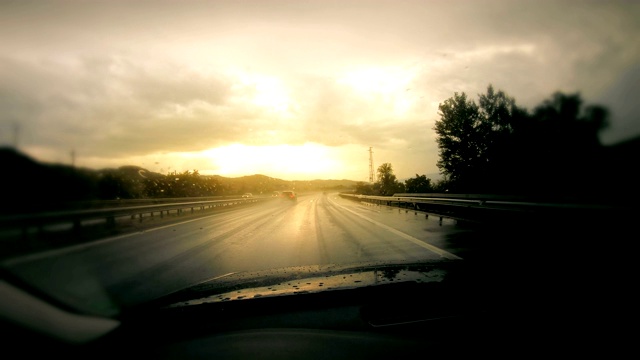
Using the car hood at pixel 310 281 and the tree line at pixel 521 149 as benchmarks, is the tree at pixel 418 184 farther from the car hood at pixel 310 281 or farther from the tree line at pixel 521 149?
the car hood at pixel 310 281

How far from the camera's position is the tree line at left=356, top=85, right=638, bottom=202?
17.7 metres

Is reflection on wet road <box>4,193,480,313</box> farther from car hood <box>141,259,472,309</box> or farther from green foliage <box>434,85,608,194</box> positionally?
green foliage <box>434,85,608,194</box>

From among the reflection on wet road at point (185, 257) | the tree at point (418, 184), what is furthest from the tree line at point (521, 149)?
the reflection on wet road at point (185, 257)

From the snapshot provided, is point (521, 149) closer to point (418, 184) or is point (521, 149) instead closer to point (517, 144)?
point (517, 144)

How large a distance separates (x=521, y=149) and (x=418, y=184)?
2486 centimetres

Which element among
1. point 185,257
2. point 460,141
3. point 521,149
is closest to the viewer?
point 185,257

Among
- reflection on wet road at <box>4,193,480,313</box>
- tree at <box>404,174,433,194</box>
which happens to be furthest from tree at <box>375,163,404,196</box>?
reflection on wet road at <box>4,193,480,313</box>

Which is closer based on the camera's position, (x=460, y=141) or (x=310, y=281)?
(x=310, y=281)

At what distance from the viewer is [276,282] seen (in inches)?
173

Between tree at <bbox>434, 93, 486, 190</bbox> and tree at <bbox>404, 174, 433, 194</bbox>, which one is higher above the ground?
tree at <bbox>434, 93, 486, 190</bbox>

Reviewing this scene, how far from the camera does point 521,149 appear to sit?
30656 millimetres

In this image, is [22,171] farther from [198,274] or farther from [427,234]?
[427,234]

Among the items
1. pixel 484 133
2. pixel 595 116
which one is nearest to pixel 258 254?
pixel 595 116

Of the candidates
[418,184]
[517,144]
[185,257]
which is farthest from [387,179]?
[185,257]
